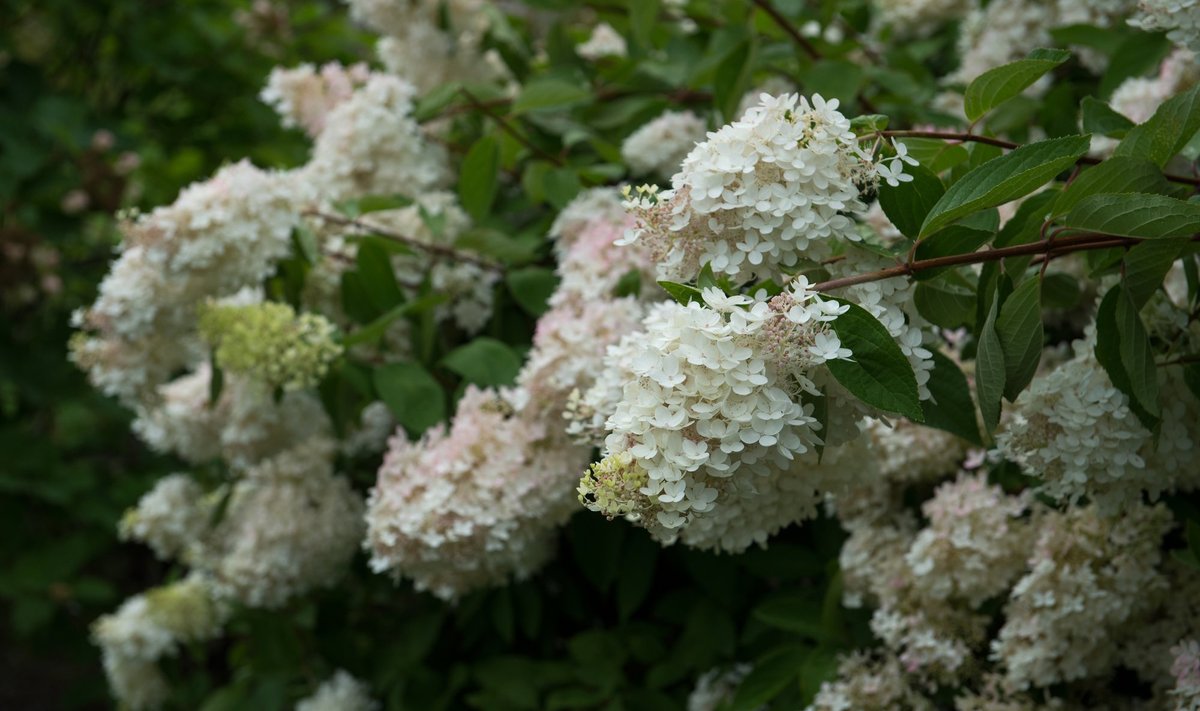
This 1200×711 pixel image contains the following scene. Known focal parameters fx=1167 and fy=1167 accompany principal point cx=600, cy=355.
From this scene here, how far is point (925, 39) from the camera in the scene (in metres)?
2.78

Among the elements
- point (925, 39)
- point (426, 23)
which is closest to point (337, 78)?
point (426, 23)

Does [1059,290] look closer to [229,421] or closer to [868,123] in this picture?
[868,123]

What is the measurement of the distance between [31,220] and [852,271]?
3178 mm

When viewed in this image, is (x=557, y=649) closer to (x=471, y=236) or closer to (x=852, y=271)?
(x=471, y=236)

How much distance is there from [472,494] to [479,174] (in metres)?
0.65

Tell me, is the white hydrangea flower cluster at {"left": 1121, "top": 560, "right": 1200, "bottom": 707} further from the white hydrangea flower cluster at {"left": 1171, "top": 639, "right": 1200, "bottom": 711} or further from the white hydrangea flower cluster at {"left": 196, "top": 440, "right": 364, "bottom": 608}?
the white hydrangea flower cluster at {"left": 196, "top": 440, "right": 364, "bottom": 608}

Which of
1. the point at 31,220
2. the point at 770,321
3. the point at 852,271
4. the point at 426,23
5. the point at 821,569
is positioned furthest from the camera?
the point at 31,220

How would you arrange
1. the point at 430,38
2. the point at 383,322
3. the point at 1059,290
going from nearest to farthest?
the point at 1059,290 → the point at 383,322 → the point at 430,38

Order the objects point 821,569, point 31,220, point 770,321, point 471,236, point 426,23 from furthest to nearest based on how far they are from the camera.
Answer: point 31,220
point 426,23
point 471,236
point 821,569
point 770,321

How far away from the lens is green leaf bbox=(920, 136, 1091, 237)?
41.8 inches

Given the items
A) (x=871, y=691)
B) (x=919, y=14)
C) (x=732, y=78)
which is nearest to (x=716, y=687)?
(x=871, y=691)

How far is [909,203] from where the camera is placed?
47.2 inches

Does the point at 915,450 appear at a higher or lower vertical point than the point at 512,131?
lower

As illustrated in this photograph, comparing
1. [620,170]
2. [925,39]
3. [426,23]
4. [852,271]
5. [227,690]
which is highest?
[925,39]
